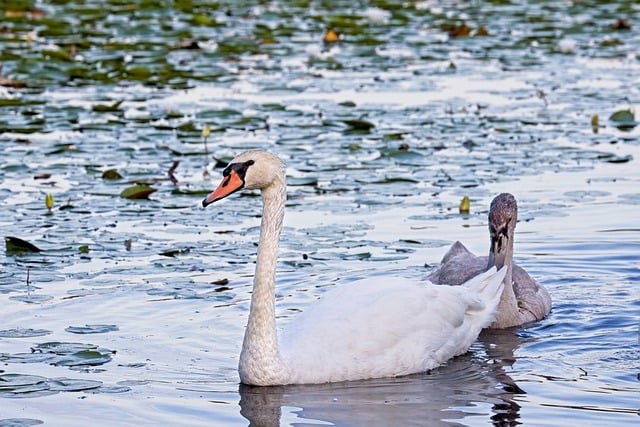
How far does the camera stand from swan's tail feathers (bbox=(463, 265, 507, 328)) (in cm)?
883

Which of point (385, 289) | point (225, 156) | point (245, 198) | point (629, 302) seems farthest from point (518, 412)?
point (225, 156)

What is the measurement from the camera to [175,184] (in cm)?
1271

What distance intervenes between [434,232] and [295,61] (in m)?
9.99

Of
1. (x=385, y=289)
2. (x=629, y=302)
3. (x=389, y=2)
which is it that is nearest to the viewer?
(x=385, y=289)

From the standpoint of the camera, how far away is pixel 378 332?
7945 mm

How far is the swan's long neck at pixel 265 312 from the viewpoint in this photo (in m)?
7.64

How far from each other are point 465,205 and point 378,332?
3.81m

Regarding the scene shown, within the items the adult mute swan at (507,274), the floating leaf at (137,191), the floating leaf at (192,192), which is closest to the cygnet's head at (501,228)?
the adult mute swan at (507,274)

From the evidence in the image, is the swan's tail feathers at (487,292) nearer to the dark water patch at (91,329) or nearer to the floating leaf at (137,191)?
the dark water patch at (91,329)

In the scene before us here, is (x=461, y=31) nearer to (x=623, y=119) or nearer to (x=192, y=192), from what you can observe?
(x=623, y=119)

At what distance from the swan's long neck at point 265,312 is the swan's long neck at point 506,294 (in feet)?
6.93

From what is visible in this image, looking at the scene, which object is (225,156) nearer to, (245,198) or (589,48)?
(245,198)

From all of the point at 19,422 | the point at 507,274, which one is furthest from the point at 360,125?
the point at 19,422

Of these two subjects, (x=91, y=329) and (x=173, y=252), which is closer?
(x=91, y=329)
